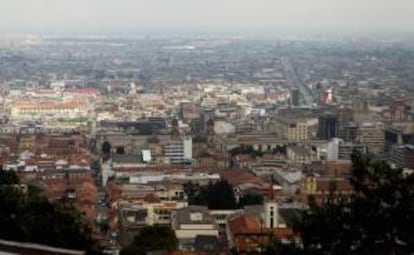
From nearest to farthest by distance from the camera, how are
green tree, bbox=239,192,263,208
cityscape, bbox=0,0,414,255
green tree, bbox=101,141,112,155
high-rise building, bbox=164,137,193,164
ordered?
cityscape, bbox=0,0,414,255, green tree, bbox=239,192,263,208, high-rise building, bbox=164,137,193,164, green tree, bbox=101,141,112,155

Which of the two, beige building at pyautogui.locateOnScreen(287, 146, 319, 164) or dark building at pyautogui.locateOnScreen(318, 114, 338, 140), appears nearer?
beige building at pyautogui.locateOnScreen(287, 146, 319, 164)

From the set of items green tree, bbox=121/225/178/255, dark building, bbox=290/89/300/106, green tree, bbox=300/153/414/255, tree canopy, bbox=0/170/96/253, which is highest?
green tree, bbox=300/153/414/255

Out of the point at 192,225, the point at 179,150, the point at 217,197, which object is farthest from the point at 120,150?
the point at 192,225

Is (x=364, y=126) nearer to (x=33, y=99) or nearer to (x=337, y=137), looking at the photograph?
(x=337, y=137)

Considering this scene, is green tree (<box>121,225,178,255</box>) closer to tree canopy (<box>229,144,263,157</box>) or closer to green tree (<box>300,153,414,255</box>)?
green tree (<box>300,153,414,255</box>)

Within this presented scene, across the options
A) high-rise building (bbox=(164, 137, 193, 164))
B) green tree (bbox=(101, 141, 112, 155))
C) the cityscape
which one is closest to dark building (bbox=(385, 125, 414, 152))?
the cityscape

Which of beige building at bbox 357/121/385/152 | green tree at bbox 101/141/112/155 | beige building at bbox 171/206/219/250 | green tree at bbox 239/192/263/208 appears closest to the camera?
beige building at bbox 171/206/219/250

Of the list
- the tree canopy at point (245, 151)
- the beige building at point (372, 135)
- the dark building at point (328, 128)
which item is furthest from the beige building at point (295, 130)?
the tree canopy at point (245, 151)

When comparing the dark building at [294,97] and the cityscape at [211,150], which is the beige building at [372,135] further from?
the dark building at [294,97]
